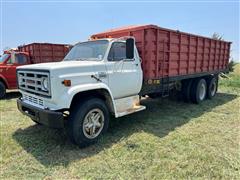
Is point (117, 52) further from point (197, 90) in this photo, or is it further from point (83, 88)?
point (197, 90)

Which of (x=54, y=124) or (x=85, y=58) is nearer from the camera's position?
(x=54, y=124)

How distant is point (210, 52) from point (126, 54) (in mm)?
5186

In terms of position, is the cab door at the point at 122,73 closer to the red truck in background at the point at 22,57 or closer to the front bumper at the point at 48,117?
the front bumper at the point at 48,117

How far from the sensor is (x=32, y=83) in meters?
4.09

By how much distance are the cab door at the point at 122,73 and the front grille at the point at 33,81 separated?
1.39 meters

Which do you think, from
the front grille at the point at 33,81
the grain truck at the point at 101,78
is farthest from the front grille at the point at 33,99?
the front grille at the point at 33,81

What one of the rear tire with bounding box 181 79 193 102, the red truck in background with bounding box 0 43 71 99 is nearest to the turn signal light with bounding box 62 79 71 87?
the red truck in background with bounding box 0 43 71 99

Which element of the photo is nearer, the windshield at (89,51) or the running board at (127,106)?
the windshield at (89,51)

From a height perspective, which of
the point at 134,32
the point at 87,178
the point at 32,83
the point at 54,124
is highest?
the point at 134,32

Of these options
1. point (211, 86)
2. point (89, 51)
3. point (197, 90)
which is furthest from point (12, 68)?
point (211, 86)

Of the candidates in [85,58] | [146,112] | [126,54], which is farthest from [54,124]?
[146,112]

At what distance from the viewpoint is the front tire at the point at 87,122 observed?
378 centimetres

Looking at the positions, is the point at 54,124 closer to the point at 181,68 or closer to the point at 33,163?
the point at 33,163

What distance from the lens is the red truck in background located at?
9.02m
